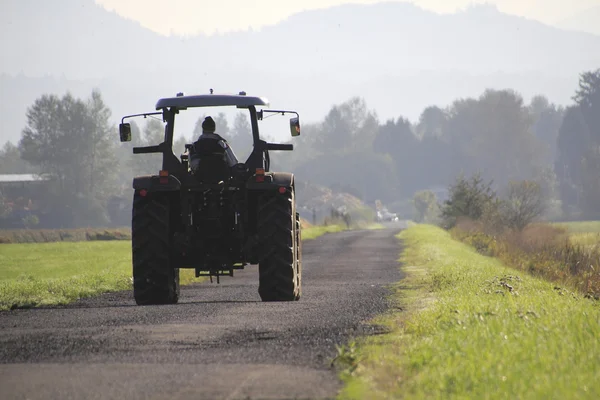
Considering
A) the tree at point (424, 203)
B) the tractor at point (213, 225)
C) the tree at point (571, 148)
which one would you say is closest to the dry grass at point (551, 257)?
the tractor at point (213, 225)

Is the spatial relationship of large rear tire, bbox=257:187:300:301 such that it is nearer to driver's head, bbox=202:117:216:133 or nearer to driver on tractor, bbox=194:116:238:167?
driver on tractor, bbox=194:116:238:167

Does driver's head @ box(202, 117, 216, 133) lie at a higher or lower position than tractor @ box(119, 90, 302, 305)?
higher

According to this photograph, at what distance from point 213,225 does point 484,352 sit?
6.97 m

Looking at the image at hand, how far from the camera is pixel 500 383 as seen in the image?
8.10 m

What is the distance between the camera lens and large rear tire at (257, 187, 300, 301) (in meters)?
15.4

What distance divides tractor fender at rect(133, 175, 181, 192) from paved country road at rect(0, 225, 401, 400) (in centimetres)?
171

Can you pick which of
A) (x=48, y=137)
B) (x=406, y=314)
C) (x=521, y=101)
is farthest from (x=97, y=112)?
(x=406, y=314)

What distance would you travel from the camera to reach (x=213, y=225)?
51.1 ft

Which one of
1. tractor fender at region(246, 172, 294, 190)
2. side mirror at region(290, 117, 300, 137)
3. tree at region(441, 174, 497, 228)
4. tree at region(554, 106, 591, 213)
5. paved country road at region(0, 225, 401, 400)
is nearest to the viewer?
paved country road at region(0, 225, 401, 400)

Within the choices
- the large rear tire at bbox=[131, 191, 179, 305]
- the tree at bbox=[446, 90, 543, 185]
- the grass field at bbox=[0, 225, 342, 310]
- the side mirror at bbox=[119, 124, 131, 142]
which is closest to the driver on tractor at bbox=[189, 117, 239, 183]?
the large rear tire at bbox=[131, 191, 179, 305]

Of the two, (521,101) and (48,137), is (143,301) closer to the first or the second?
(48,137)

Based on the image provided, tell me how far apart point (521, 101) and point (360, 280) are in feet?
596

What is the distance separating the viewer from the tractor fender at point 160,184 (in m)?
Answer: 15.4

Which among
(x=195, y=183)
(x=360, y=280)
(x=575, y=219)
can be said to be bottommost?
(x=575, y=219)
